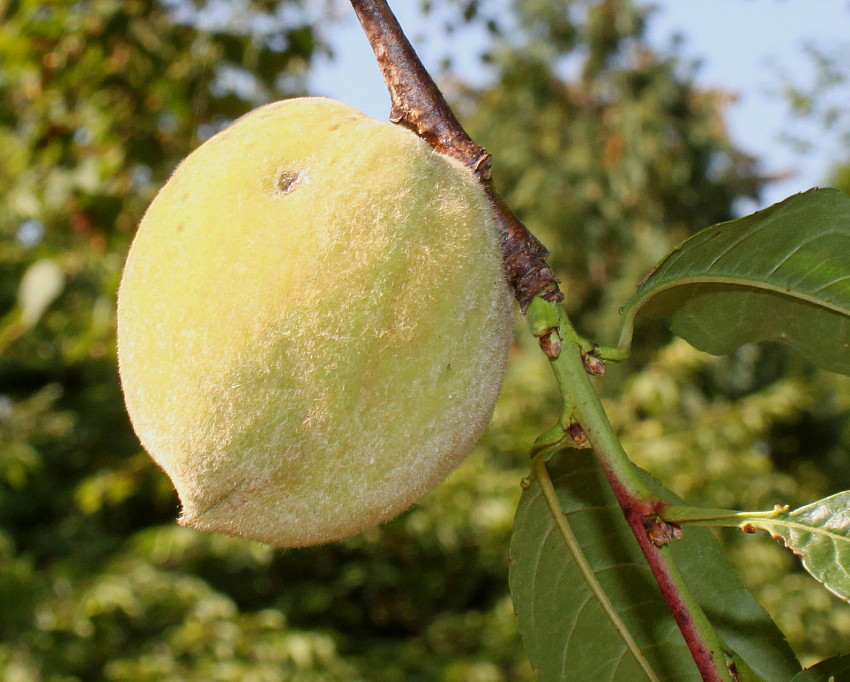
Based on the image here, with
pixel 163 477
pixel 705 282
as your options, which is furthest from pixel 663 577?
pixel 163 477

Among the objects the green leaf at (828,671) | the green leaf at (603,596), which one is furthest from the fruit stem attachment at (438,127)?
the green leaf at (828,671)

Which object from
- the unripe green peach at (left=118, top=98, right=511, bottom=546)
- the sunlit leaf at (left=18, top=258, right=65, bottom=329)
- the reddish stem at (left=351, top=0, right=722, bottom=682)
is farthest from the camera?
the sunlit leaf at (left=18, top=258, right=65, bottom=329)

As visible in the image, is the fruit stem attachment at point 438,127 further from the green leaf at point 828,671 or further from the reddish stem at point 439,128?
the green leaf at point 828,671

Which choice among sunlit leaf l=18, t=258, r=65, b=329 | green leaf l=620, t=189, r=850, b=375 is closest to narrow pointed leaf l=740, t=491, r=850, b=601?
green leaf l=620, t=189, r=850, b=375

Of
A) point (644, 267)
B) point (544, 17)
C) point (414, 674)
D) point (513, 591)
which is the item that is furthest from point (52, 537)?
point (544, 17)

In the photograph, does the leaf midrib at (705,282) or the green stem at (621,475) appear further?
the leaf midrib at (705,282)

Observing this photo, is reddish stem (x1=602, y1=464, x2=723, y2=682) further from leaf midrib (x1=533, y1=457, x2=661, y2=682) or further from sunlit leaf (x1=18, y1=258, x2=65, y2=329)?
sunlit leaf (x1=18, y1=258, x2=65, y2=329)

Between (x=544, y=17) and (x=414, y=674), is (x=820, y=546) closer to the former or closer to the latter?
(x=414, y=674)
